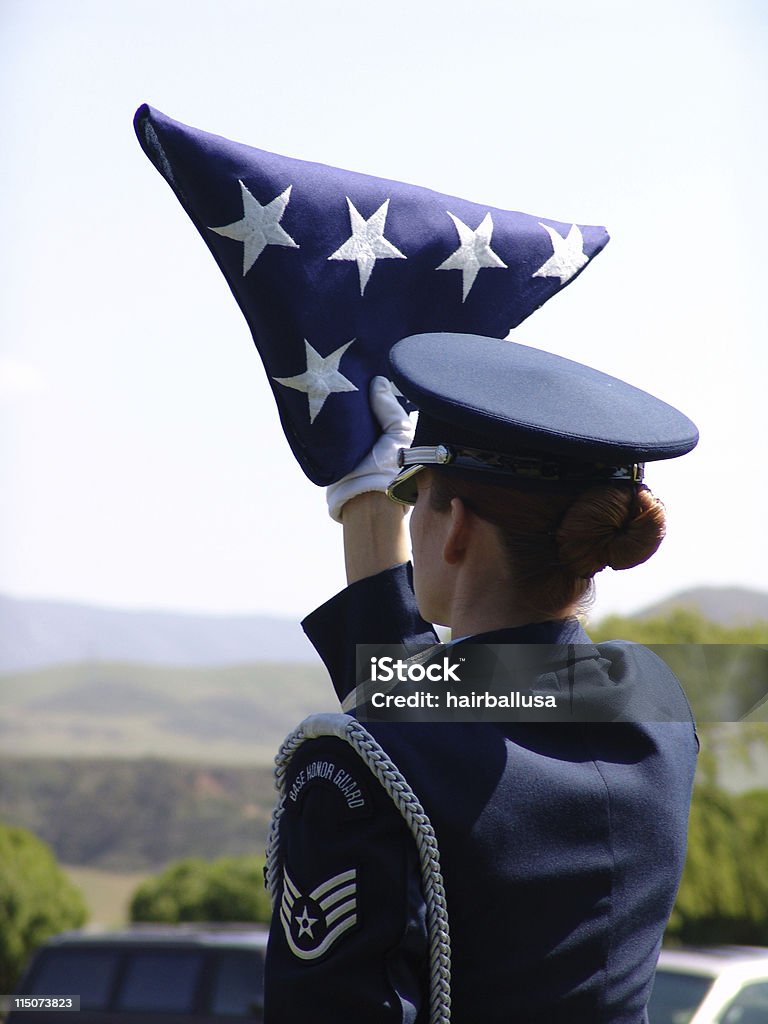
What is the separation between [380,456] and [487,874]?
2.51 feet

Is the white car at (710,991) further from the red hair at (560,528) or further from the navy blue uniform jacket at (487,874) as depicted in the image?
the red hair at (560,528)

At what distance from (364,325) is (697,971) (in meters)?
5.22

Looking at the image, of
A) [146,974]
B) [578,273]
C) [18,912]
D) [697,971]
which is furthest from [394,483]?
[18,912]

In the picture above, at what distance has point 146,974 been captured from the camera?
328 inches

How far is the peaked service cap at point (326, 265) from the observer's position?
6.27ft

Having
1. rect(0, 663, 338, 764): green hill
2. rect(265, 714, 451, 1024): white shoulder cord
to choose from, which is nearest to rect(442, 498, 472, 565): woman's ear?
rect(265, 714, 451, 1024): white shoulder cord

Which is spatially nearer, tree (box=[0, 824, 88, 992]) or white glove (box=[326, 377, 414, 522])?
white glove (box=[326, 377, 414, 522])

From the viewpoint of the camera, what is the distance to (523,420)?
1.52 metres

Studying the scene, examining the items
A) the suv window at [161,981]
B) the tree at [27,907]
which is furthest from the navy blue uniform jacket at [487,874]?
the tree at [27,907]

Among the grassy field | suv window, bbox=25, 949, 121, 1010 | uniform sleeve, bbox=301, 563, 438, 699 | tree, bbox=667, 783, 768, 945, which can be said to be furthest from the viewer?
the grassy field

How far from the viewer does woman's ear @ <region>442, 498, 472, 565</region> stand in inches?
61.3

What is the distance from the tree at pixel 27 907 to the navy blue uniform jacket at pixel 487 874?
11545 mm

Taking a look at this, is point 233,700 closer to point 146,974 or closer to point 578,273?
point 146,974

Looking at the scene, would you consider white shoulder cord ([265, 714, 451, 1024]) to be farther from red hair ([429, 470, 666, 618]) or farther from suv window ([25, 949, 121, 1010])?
suv window ([25, 949, 121, 1010])
